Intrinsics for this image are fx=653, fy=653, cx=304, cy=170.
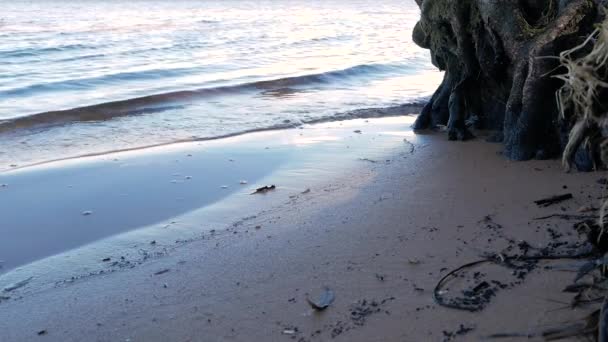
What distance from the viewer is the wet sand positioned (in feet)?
11.0

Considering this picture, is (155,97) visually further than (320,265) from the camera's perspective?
Yes

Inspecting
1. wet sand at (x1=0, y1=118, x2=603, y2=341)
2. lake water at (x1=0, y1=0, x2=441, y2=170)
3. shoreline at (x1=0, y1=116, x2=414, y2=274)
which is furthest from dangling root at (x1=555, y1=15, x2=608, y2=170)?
lake water at (x1=0, y1=0, x2=441, y2=170)

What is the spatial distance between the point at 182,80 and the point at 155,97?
212 centimetres

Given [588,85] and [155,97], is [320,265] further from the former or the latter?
[155,97]

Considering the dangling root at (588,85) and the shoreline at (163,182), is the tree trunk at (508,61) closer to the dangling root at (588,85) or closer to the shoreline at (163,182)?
the shoreline at (163,182)

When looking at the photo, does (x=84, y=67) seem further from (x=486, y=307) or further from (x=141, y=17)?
(x=141, y=17)

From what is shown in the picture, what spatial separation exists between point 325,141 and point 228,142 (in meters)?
1.24

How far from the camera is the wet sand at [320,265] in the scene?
132 inches

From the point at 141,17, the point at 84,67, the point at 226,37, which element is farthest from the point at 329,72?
the point at 141,17

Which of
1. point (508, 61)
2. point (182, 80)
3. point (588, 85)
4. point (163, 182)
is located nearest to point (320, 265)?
point (588, 85)

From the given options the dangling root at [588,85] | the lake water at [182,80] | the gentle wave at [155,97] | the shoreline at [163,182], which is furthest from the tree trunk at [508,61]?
the gentle wave at [155,97]

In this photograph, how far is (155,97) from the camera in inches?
Result: 471

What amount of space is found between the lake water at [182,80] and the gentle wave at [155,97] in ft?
0.08

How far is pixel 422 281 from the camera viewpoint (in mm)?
3717
